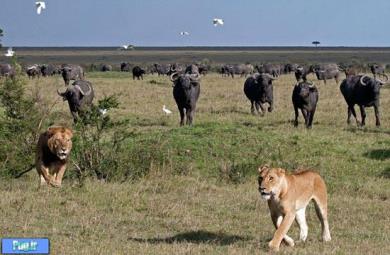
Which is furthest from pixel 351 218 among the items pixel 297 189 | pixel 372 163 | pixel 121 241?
pixel 372 163

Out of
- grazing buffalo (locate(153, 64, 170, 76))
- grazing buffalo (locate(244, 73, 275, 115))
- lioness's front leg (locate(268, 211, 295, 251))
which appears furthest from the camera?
grazing buffalo (locate(153, 64, 170, 76))

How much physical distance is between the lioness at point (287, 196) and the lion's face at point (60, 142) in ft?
11.9

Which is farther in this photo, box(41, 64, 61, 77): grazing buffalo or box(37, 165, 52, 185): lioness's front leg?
box(41, 64, 61, 77): grazing buffalo

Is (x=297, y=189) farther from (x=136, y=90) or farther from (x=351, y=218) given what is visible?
(x=136, y=90)

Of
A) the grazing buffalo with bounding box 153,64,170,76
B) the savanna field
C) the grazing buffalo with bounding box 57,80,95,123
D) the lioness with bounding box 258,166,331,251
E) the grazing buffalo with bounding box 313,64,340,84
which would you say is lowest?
the grazing buffalo with bounding box 153,64,170,76

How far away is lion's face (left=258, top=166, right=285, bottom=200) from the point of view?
8.18m

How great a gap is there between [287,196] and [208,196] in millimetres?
3852

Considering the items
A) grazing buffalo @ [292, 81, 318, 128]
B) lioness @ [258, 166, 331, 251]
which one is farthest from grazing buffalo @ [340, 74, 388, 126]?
lioness @ [258, 166, 331, 251]

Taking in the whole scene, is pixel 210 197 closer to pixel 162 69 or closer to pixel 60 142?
pixel 60 142

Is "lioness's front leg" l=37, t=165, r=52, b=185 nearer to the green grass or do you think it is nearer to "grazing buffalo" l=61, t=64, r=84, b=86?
the green grass

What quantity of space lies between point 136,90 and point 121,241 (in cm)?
2680

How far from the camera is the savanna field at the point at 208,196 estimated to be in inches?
350

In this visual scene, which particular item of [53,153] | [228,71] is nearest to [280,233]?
[53,153]

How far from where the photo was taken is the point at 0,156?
13.9 m
